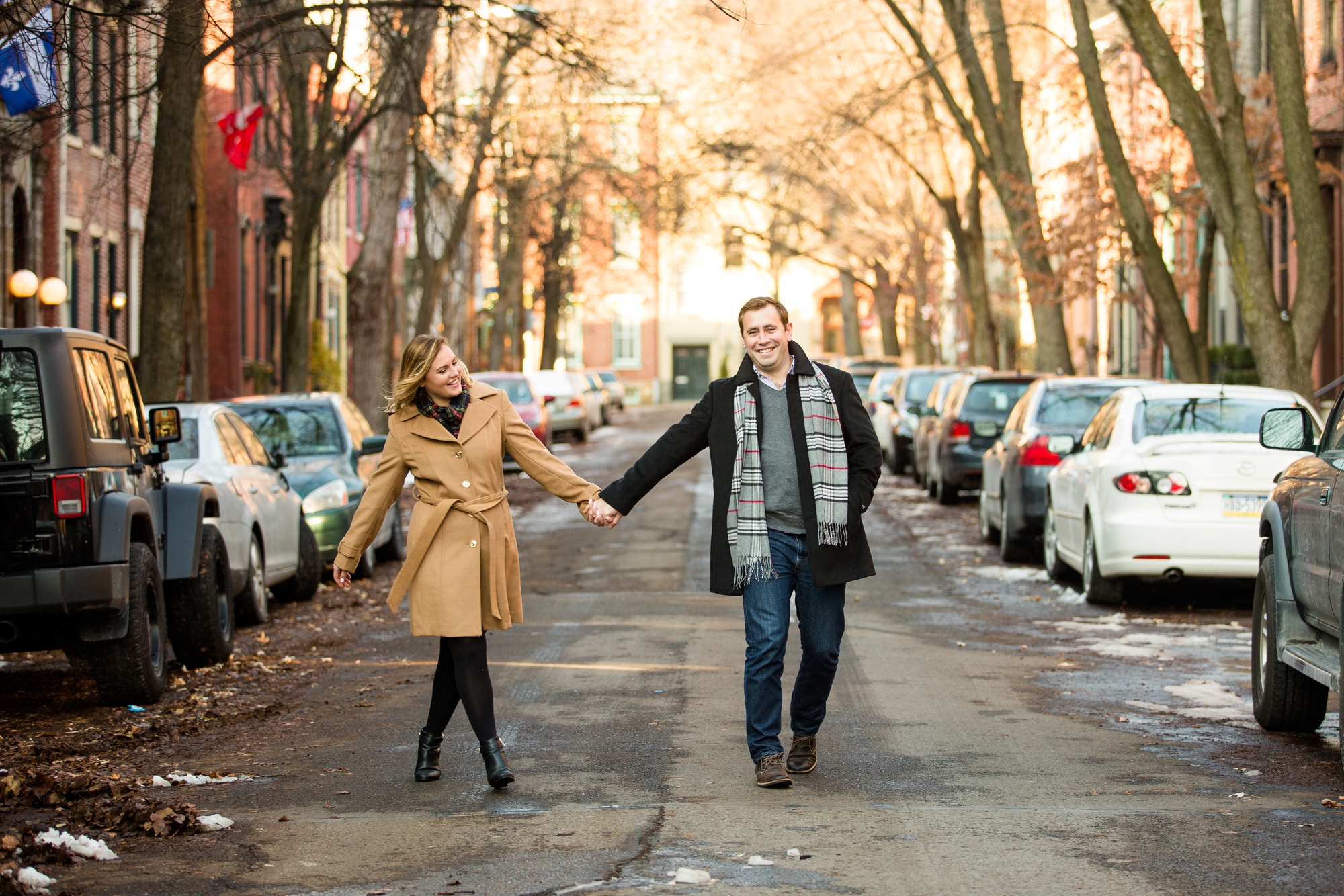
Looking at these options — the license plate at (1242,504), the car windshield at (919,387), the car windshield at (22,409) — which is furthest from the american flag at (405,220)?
the car windshield at (22,409)

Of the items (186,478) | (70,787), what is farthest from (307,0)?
(70,787)

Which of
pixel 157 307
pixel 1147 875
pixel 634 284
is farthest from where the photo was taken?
pixel 634 284

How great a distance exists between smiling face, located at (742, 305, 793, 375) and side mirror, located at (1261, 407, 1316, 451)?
2469 mm

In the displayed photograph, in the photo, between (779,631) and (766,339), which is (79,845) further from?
(766,339)

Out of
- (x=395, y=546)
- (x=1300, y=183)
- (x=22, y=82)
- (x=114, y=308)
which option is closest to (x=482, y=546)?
(x=22, y=82)

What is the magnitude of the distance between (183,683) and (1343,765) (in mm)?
5933

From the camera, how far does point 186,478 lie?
1110 centimetres

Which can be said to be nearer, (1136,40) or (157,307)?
(157,307)

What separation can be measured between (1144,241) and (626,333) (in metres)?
60.4

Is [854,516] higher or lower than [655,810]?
higher

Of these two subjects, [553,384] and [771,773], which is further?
[553,384]

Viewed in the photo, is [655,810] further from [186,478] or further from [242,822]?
[186,478]

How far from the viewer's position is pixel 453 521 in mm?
6621

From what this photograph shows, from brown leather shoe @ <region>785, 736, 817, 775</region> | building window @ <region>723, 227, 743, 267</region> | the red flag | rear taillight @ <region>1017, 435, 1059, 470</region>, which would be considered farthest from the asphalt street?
building window @ <region>723, 227, 743, 267</region>
